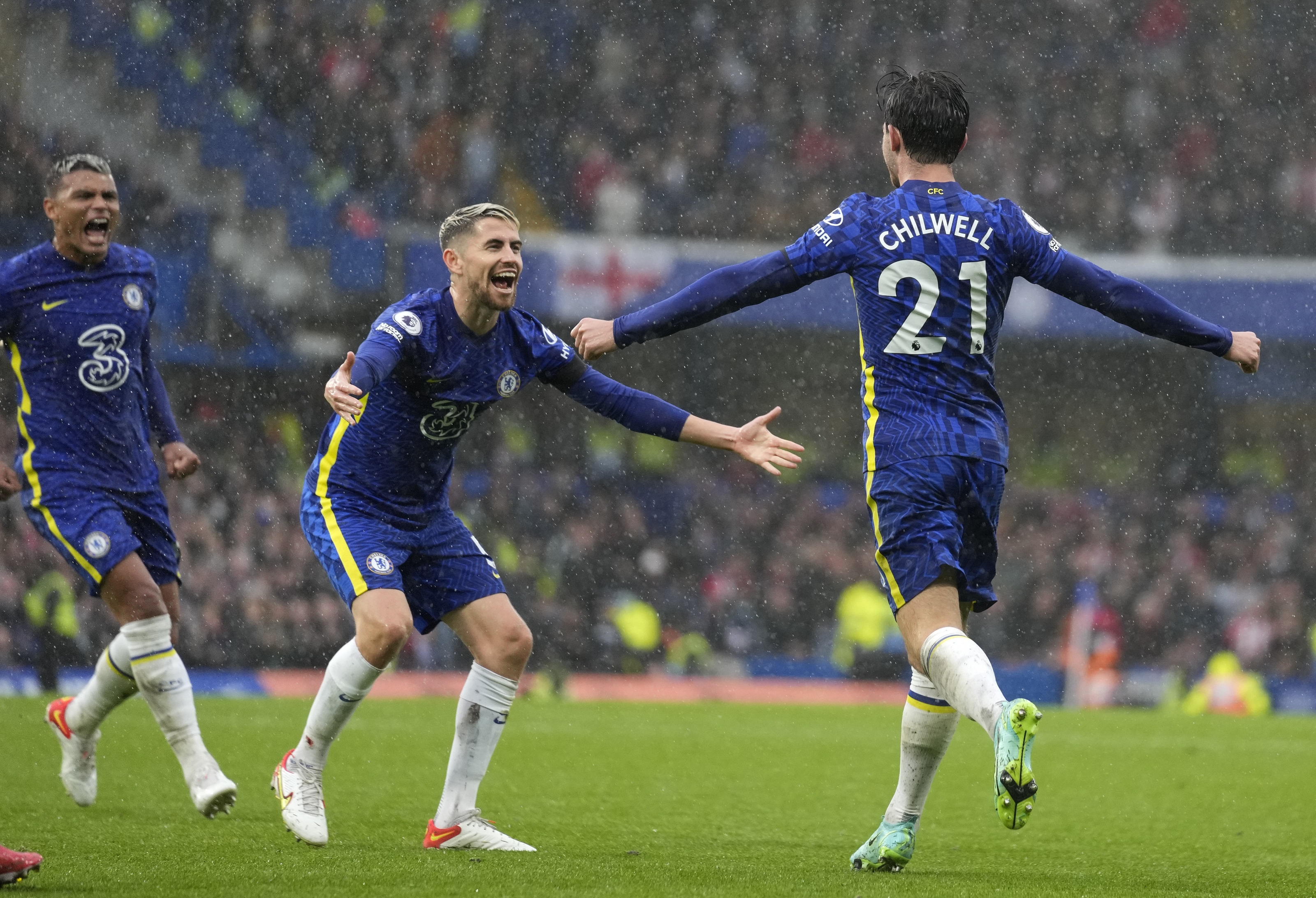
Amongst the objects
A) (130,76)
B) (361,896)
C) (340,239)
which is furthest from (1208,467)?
(361,896)

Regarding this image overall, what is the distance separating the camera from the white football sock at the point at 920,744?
4.98 m

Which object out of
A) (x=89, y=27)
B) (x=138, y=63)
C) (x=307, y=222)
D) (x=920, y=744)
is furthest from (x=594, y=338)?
(x=89, y=27)

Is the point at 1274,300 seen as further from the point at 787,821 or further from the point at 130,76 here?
the point at 787,821

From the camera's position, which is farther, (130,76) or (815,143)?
(815,143)

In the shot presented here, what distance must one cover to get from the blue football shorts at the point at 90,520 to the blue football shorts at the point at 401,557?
0.84 meters

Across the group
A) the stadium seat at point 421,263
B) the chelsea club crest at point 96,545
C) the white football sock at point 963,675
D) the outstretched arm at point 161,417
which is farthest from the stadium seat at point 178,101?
the white football sock at point 963,675

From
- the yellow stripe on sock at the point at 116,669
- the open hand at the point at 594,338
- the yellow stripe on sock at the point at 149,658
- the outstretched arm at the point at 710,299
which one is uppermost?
the outstretched arm at the point at 710,299

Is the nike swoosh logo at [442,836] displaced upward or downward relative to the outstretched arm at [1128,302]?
downward

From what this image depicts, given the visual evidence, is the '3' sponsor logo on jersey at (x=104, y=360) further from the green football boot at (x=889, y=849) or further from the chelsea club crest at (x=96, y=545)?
the green football boot at (x=889, y=849)

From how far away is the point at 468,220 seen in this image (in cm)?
531

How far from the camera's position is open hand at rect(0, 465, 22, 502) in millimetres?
5660

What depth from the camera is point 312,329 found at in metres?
19.6

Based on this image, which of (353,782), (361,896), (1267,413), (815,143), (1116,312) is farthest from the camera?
(1267,413)

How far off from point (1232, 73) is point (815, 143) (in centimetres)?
616
